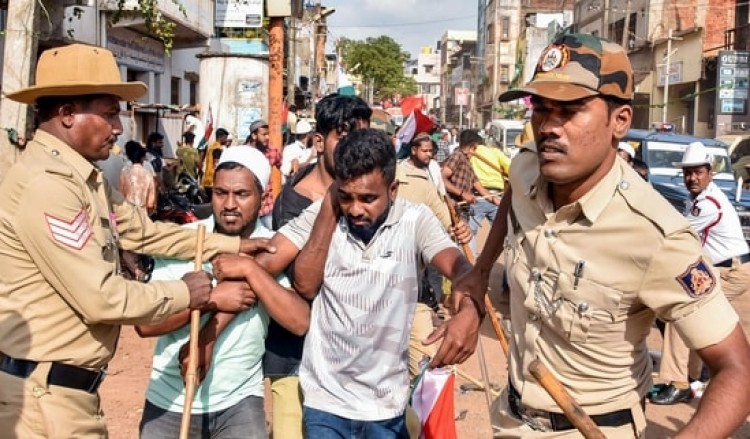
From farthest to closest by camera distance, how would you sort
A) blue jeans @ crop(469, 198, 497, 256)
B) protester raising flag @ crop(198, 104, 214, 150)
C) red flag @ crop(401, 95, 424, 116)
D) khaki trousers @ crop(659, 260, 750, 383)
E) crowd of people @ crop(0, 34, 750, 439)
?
1. protester raising flag @ crop(198, 104, 214, 150)
2. blue jeans @ crop(469, 198, 497, 256)
3. red flag @ crop(401, 95, 424, 116)
4. khaki trousers @ crop(659, 260, 750, 383)
5. crowd of people @ crop(0, 34, 750, 439)

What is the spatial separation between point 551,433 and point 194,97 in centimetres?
2142

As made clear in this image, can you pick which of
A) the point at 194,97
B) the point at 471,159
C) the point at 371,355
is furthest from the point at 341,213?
the point at 194,97

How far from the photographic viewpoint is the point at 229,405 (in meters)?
3.00

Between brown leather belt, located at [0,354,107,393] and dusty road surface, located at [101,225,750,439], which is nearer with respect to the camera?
brown leather belt, located at [0,354,107,393]

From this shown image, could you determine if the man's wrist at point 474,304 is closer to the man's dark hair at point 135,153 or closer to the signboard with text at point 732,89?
the man's dark hair at point 135,153

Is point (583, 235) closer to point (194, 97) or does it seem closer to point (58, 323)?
point (58, 323)

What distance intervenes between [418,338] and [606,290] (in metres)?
2.02

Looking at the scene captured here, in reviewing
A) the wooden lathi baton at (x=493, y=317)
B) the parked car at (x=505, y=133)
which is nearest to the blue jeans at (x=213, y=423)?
the wooden lathi baton at (x=493, y=317)

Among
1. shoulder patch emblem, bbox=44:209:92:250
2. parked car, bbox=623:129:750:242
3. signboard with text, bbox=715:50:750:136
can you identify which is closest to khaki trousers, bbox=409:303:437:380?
shoulder patch emblem, bbox=44:209:92:250

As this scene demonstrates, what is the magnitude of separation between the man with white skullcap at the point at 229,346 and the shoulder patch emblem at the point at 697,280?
144 centimetres

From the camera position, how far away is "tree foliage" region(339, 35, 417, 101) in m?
55.8

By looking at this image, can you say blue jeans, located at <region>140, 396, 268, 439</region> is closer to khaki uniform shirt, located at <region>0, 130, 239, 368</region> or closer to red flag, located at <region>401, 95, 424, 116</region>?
khaki uniform shirt, located at <region>0, 130, 239, 368</region>

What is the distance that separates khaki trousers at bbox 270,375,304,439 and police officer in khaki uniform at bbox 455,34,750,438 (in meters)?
1.01

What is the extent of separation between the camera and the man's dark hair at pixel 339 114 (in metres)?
3.58
